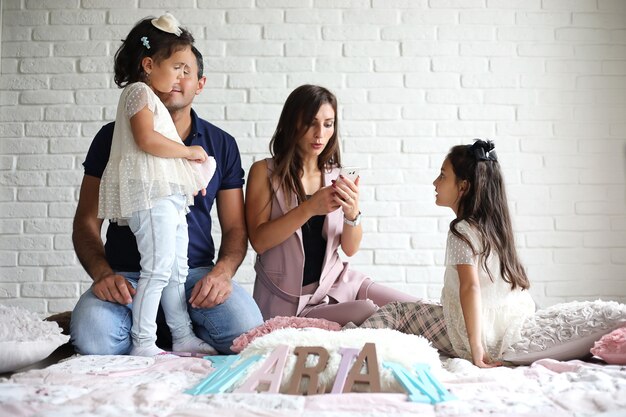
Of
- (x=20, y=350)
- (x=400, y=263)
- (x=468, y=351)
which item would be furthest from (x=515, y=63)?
(x=20, y=350)

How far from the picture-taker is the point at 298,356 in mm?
1656

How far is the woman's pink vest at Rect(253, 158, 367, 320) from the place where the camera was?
2.61 metres

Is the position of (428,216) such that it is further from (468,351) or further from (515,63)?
(468,351)

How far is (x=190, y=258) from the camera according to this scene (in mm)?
2488

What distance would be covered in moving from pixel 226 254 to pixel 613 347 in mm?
1282

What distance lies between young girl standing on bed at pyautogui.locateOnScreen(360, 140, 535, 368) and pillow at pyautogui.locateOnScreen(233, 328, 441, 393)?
13.9 inches

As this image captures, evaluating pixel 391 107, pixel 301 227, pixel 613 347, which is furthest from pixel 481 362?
pixel 391 107

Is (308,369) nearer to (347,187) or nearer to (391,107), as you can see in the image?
(347,187)

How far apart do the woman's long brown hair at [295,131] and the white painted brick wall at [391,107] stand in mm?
955

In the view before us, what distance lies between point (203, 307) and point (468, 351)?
859 millimetres

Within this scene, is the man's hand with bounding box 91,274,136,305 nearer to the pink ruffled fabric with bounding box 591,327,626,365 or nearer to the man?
the man

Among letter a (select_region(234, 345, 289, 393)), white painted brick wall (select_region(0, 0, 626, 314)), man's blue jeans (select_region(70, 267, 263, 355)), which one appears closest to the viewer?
letter a (select_region(234, 345, 289, 393))

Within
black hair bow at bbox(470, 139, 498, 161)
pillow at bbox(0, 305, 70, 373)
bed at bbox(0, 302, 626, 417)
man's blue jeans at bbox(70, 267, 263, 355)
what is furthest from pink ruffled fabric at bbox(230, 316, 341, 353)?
black hair bow at bbox(470, 139, 498, 161)

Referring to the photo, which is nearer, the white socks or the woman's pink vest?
the white socks
